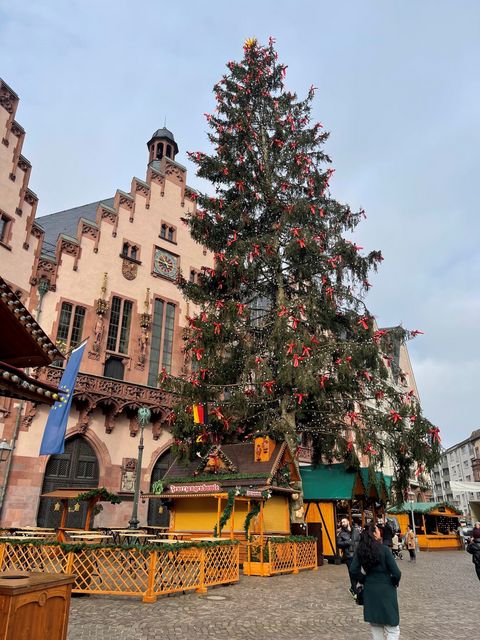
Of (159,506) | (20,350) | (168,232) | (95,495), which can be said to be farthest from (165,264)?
(20,350)

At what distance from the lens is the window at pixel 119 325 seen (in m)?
25.5

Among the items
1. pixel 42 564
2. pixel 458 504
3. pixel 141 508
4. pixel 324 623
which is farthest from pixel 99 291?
pixel 458 504

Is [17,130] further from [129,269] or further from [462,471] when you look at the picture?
[462,471]

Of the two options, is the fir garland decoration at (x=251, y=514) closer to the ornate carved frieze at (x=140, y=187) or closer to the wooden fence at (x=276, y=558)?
the wooden fence at (x=276, y=558)

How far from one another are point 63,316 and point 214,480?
39.6 feet

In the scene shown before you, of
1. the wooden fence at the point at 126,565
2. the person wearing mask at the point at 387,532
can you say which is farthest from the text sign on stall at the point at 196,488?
the person wearing mask at the point at 387,532

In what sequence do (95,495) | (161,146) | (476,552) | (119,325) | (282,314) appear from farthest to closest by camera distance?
1. (161,146)
2. (119,325)
3. (282,314)
4. (95,495)
5. (476,552)

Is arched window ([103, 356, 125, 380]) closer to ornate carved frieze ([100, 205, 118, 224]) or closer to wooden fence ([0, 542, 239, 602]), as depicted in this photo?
ornate carved frieze ([100, 205, 118, 224])

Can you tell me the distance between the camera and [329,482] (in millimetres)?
20719

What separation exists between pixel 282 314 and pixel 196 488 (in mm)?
7089

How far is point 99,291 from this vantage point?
1007 inches

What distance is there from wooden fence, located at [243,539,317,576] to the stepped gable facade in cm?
945

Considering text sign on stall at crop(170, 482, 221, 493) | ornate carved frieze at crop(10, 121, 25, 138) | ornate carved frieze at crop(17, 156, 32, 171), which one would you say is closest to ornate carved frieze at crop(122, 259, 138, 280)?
ornate carved frieze at crop(17, 156, 32, 171)

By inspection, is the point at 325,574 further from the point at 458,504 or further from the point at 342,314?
the point at 458,504
